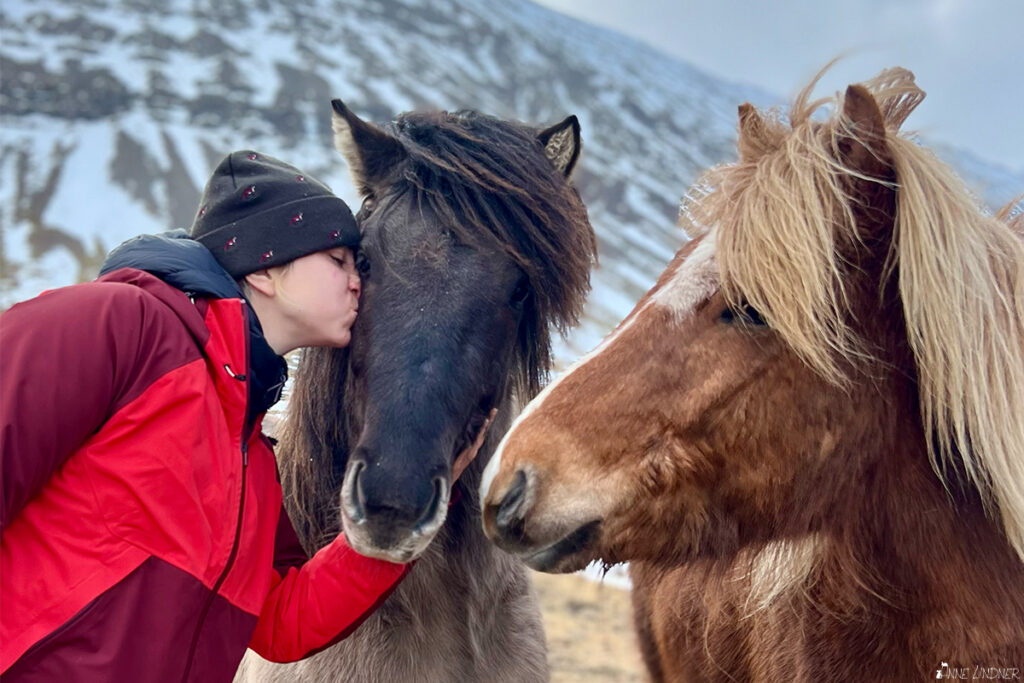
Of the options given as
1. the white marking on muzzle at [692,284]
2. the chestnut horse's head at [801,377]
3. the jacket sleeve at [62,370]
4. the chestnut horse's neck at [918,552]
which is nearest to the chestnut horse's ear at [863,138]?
the chestnut horse's head at [801,377]

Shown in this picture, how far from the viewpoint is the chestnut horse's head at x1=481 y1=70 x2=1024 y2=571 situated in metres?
1.82

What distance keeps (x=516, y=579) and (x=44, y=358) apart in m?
1.82

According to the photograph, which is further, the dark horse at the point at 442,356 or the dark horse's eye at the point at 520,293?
the dark horse's eye at the point at 520,293

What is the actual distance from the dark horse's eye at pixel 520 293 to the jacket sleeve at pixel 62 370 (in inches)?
42.1

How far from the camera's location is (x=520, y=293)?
2.61m

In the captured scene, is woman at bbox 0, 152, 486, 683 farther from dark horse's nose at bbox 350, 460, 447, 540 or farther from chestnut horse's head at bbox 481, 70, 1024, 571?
chestnut horse's head at bbox 481, 70, 1024, 571

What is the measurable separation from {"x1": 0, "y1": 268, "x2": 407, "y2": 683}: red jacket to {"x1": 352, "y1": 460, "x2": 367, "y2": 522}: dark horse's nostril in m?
0.27

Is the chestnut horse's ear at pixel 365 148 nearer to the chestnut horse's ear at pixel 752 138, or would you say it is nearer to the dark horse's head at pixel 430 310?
the dark horse's head at pixel 430 310

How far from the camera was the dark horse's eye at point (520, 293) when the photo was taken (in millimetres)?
2568

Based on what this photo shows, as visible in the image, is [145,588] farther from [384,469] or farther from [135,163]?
[135,163]

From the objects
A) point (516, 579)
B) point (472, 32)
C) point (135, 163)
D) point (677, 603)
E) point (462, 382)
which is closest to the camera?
point (462, 382)

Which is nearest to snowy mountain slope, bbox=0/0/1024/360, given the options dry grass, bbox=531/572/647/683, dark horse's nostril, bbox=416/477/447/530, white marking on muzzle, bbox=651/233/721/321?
dry grass, bbox=531/572/647/683

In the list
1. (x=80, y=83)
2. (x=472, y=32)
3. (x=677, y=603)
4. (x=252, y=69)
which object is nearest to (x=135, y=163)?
(x=80, y=83)

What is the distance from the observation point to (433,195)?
255cm
